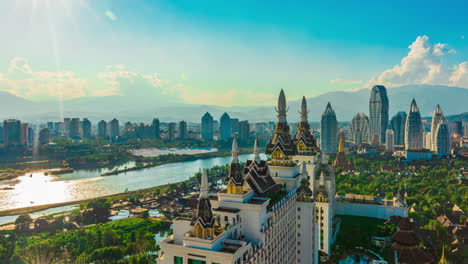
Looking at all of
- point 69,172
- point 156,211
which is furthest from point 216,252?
point 69,172

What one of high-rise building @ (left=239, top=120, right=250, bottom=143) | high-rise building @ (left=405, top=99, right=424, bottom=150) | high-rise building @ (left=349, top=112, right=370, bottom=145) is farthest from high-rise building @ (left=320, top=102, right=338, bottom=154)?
high-rise building @ (left=239, top=120, right=250, bottom=143)

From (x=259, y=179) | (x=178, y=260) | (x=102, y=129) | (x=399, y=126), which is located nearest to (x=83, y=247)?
(x=178, y=260)

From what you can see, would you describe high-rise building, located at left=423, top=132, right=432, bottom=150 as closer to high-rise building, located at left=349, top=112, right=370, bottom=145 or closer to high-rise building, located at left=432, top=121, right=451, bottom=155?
high-rise building, located at left=432, top=121, right=451, bottom=155

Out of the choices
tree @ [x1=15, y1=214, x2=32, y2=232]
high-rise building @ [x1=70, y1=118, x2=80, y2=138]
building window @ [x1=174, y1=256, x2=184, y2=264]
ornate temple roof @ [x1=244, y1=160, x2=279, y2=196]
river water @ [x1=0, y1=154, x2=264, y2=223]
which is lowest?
river water @ [x1=0, y1=154, x2=264, y2=223]

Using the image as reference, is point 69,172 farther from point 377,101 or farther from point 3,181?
point 377,101

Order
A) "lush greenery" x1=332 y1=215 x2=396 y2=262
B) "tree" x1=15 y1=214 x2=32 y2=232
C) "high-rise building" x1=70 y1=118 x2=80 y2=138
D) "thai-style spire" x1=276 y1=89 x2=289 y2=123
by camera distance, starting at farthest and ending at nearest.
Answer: "high-rise building" x1=70 y1=118 x2=80 y2=138 < "tree" x1=15 y1=214 x2=32 y2=232 < "thai-style spire" x1=276 y1=89 x2=289 y2=123 < "lush greenery" x1=332 y1=215 x2=396 y2=262

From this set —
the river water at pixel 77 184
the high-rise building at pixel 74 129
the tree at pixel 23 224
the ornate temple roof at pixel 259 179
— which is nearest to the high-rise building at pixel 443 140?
the river water at pixel 77 184
